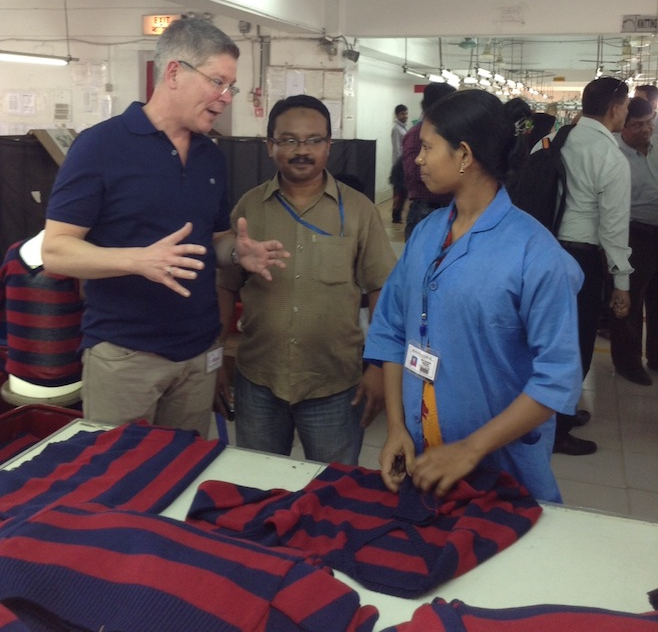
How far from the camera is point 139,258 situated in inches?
56.3

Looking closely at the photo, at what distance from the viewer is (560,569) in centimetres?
112

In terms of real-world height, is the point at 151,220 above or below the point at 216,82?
below

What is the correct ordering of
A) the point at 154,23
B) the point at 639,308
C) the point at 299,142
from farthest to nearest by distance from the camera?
1. the point at 154,23
2. the point at 639,308
3. the point at 299,142

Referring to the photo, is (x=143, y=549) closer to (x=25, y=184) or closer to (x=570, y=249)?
(x=570, y=249)

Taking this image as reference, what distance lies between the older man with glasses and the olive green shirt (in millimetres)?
191

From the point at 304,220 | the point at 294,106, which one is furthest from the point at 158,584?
the point at 294,106

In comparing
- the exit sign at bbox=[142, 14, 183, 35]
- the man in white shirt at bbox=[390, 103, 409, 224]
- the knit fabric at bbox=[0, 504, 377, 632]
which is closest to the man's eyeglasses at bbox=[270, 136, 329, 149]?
the knit fabric at bbox=[0, 504, 377, 632]

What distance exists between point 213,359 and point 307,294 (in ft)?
1.08

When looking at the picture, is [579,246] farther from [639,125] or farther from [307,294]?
[307,294]

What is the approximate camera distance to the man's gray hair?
1666 mm

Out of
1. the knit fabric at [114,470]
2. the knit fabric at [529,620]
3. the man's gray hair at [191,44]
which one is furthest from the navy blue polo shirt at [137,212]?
the knit fabric at [529,620]

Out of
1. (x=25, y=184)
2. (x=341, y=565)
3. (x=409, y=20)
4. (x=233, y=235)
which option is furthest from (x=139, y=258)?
(x=409, y=20)

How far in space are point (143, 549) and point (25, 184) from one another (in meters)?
4.67

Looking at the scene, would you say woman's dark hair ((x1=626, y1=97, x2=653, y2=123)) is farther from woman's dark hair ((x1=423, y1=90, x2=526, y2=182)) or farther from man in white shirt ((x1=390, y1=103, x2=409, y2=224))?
man in white shirt ((x1=390, y1=103, x2=409, y2=224))
